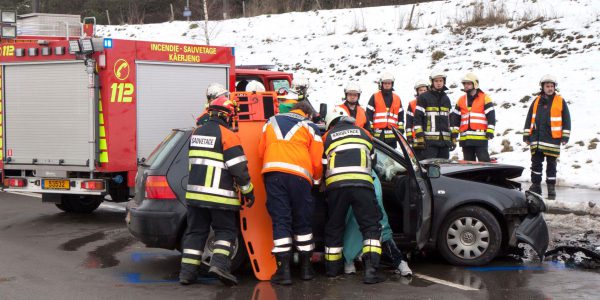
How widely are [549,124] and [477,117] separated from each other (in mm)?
1272

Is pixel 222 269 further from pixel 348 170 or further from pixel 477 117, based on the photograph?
pixel 477 117

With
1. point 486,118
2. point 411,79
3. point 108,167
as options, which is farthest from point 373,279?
point 411,79

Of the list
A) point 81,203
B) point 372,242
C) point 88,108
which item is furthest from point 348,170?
point 81,203

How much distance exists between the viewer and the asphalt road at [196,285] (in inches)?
243

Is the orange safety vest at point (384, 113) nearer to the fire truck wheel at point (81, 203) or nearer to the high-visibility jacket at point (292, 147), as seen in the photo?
the fire truck wheel at point (81, 203)

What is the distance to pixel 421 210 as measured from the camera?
6.92m

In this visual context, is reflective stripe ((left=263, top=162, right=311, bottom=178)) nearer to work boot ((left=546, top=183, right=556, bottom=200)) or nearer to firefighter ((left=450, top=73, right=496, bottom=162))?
firefighter ((left=450, top=73, right=496, bottom=162))

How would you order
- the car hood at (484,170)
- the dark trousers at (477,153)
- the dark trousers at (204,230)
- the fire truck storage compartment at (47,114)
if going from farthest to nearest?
the dark trousers at (477,153), the fire truck storage compartment at (47,114), the car hood at (484,170), the dark trousers at (204,230)

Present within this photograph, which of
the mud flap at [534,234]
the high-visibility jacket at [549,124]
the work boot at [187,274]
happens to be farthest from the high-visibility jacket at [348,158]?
the high-visibility jacket at [549,124]

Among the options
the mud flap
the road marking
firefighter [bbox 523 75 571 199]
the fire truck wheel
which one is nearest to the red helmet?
the road marking

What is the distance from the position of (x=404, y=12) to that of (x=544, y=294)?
2281 centimetres

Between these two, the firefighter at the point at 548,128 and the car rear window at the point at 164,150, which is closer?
the car rear window at the point at 164,150

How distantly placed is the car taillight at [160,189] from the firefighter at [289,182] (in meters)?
0.93

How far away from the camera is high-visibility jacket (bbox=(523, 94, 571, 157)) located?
1139 cm
